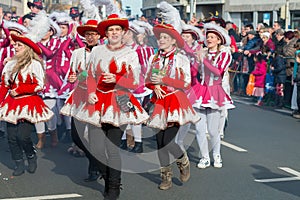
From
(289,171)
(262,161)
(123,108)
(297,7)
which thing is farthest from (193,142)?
(297,7)

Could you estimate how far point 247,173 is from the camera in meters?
8.21

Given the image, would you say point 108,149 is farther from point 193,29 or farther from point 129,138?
point 129,138

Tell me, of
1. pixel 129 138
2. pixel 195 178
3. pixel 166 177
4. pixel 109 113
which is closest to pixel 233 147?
pixel 129 138

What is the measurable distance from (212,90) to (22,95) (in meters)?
2.47

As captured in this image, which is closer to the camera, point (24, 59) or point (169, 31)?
point (169, 31)

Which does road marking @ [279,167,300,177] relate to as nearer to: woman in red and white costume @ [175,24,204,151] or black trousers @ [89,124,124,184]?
woman in red and white costume @ [175,24,204,151]

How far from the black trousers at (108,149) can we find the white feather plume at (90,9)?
255 centimetres

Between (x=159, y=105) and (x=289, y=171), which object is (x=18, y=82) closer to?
(x=159, y=105)

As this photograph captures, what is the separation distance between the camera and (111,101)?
6.64 meters

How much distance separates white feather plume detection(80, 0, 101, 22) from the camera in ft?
29.4

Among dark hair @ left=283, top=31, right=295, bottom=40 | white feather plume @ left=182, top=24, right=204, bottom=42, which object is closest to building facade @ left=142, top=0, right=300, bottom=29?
dark hair @ left=283, top=31, right=295, bottom=40

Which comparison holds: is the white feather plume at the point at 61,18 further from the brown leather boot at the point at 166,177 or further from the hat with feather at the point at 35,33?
the brown leather boot at the point at 166,177

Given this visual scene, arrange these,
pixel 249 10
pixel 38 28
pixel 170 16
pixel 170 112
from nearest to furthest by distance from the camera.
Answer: pixel 170 112, pixel 170 16, pixel 38 28, pixel 249 10

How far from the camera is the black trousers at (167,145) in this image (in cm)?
720
